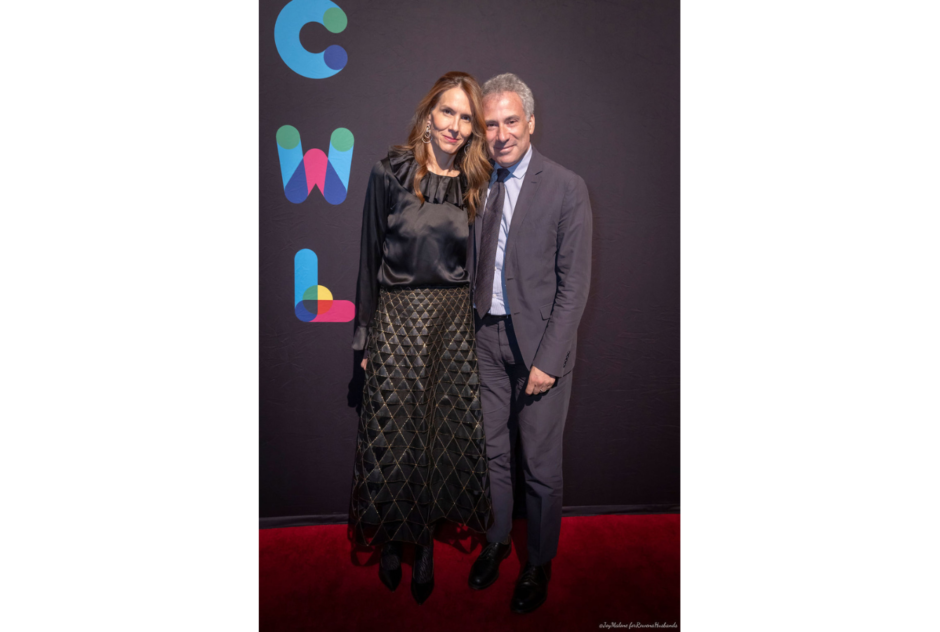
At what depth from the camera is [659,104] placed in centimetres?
191

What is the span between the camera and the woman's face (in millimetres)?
1474

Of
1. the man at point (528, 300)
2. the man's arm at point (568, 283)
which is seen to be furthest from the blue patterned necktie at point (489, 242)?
the man's arm at point (568, 283)

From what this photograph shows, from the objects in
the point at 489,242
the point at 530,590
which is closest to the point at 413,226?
the point at 489,242

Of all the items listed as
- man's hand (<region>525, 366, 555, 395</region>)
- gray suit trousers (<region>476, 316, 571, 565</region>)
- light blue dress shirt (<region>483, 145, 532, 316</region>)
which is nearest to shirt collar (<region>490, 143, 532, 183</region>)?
light blue dress shirt (<region>483, 145, 532, 316</region>)

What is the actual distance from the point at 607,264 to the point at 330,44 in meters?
1.56

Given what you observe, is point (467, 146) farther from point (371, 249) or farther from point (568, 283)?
point (568, 283)

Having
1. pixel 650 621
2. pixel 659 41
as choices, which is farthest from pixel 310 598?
pixel 659 41

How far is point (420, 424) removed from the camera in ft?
5.08

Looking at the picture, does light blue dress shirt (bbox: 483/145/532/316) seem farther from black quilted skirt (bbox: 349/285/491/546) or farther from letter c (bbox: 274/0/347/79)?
letter c (bbox: 274/0/347/79)

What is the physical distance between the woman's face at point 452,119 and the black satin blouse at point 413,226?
0.12 metres

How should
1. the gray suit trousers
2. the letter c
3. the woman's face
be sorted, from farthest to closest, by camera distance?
the letter c
the gray suit trousers
the woman's face

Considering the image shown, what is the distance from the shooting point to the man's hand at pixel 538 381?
4.90 ft

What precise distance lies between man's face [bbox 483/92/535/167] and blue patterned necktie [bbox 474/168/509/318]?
0.22 ft

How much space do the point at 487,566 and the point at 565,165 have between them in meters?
1.75
